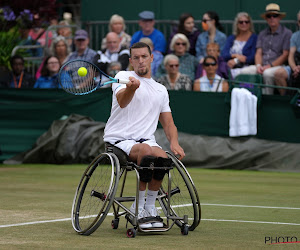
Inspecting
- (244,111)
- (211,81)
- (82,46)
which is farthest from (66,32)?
(244,111)

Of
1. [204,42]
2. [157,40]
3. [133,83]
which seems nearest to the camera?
[133,83]

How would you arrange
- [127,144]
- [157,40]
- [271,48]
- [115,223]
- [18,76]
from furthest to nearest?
[18,76] < [157,40] < [271,48] < [115,223] < [127,144]

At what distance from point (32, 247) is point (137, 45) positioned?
2042mm

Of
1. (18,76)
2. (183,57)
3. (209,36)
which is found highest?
(209,36)

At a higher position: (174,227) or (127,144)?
(127,144)

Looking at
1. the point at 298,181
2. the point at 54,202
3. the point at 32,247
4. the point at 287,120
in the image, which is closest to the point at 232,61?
the point at 287,120

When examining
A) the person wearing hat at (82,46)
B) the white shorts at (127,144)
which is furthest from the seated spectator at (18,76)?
the white shorts at (127,144)

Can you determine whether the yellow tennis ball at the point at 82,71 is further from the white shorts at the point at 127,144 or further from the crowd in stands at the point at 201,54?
the crowd in stands at the point at 201,54

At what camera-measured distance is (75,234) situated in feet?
23.0

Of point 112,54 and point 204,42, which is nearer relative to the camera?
point 204,42

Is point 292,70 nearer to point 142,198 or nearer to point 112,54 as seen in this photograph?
point 112,54

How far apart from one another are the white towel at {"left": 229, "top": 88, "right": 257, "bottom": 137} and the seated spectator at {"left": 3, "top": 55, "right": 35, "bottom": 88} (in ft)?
14.6

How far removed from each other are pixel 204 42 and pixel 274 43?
155 centimetres

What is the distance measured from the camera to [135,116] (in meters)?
7.21
